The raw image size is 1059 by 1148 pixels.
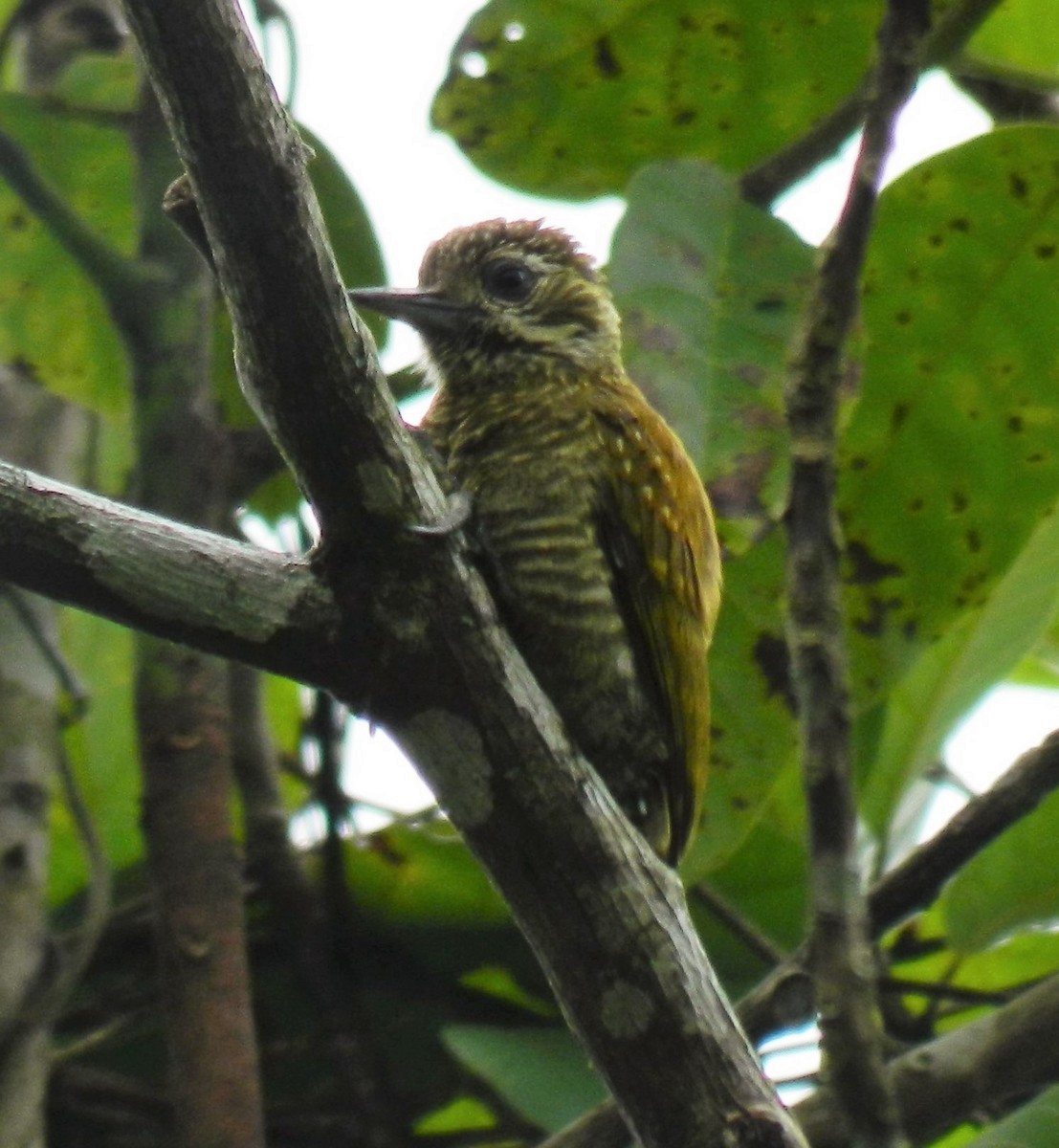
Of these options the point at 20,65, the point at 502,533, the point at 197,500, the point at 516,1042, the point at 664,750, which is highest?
the point at 20,65

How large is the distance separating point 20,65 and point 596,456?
1662mm

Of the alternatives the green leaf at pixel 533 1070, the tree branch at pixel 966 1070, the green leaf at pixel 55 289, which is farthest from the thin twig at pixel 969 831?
the green leaf at pixel 55 289

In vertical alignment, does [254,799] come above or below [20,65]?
below

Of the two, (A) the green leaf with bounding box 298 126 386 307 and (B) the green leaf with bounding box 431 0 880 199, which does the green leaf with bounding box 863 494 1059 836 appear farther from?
(A) the green leaf with bounding box 298 126 386 307

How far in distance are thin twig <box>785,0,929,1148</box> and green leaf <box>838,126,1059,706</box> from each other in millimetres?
651

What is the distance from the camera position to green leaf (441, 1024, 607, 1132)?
232cm

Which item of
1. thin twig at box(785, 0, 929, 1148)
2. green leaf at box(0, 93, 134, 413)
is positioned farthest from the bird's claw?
green leaf at box(0, 93, 134, 413)

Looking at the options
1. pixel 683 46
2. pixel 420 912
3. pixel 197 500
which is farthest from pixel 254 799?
pixel 683 46

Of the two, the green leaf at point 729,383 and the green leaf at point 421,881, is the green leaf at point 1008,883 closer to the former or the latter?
the green leaf at point 729,383

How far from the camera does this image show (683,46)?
268cm

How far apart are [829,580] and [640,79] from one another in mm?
1215

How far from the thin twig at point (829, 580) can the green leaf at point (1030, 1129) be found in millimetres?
361

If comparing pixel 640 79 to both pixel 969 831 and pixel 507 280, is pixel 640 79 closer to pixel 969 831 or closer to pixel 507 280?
pixel 507 280

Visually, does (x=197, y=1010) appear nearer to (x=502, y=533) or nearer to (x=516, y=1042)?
(x=516, y=1042)
